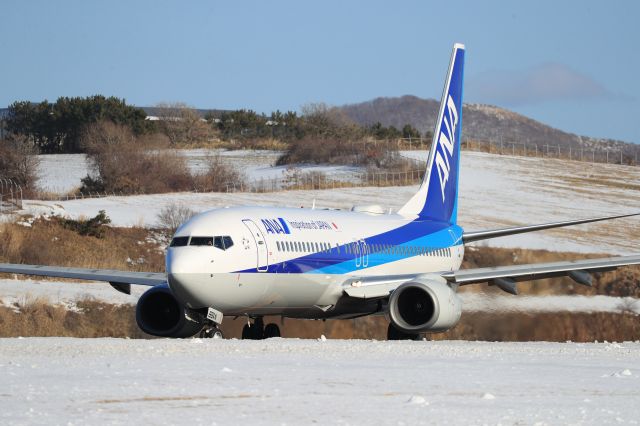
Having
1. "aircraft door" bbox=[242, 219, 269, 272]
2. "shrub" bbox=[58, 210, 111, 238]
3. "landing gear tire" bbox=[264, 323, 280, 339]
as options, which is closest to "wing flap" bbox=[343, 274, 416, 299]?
"landing gear tire" bbox=[264, 323, 280, 339]

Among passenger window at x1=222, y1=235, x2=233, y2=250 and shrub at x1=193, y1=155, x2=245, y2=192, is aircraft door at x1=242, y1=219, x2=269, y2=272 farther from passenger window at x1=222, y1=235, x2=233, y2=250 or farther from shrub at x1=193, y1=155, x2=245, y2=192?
A: shrub at x1=193, y1=155, x2=245, y2=192

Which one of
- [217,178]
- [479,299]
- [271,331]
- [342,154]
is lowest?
[271,331]

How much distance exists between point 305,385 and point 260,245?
42.4 ft

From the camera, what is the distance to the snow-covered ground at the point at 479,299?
116 ft

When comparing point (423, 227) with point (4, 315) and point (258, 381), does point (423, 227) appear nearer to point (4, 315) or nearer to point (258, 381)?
point (4, 315)

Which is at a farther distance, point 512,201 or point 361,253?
point 512,201

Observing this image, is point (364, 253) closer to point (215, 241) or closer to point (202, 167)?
point (215, 241)

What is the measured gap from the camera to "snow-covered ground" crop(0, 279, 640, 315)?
3538cm

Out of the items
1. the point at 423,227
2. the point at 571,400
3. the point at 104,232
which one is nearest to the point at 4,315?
the point at 423,227

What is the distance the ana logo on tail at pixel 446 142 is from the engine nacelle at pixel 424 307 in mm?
8839

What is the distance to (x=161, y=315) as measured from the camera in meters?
30.8

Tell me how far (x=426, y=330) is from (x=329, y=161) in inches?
2736

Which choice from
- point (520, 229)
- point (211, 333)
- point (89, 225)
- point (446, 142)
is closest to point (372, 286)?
point (520, 229)

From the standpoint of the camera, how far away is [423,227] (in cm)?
3772
